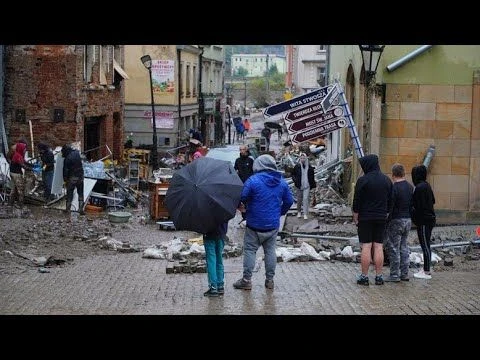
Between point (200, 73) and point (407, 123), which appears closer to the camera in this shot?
point (407, 123)

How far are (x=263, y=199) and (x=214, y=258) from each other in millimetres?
891

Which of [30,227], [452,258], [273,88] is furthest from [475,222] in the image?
[273,88]

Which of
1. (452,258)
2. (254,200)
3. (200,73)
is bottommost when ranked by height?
(452,258)

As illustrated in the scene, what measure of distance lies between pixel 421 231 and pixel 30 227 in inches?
337

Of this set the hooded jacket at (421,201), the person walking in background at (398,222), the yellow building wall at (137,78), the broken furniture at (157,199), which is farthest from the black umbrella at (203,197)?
the yellow building wall at (137,78)

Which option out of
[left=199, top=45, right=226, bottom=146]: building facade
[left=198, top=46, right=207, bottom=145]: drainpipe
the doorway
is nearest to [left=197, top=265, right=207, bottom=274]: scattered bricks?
the doorway

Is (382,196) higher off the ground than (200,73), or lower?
lower

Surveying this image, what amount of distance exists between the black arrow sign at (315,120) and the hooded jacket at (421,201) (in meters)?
5.11

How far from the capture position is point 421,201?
11820mm

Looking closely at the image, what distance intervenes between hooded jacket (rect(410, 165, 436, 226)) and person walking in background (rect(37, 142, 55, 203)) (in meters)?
11.7

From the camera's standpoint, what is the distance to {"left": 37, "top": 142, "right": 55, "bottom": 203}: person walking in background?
844 inches
